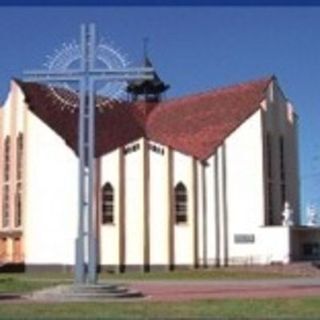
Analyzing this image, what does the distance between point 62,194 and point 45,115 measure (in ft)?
20.1

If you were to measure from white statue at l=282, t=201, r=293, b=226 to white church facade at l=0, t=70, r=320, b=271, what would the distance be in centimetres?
45

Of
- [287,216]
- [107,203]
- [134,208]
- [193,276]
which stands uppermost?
[107,203]

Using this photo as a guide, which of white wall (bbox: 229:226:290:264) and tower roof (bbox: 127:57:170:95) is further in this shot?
tower roof (bbox: 127:57:170:95)

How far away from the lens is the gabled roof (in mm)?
62844

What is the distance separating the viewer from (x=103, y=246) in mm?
59906

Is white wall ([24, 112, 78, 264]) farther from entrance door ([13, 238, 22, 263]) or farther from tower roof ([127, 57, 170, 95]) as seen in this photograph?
tower roof ([127, 57, 170, 95])

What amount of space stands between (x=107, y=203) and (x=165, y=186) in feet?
12.7

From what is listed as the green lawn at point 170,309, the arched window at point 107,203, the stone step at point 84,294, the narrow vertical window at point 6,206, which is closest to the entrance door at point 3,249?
the narrow vertical window at point 6,206

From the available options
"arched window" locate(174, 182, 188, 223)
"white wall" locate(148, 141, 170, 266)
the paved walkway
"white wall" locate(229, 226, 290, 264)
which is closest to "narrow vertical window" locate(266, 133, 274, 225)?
"white wall" locate(229, 226, 290, 264)

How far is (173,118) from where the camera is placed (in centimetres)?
6844

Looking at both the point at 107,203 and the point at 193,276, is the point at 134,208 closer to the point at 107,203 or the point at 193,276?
the point at 107,203

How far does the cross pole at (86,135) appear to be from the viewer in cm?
3419

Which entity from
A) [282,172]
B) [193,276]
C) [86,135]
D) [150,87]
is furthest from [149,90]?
[86,135]

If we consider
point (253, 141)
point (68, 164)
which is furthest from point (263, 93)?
point (68, 164)
